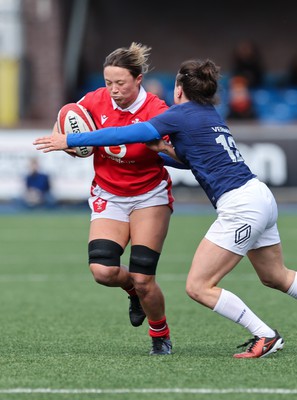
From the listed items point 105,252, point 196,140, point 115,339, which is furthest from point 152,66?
point 196,140

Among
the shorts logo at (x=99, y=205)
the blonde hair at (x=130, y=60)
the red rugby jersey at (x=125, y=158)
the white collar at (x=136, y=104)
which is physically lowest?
the shorts logo at (x=99, y=205)

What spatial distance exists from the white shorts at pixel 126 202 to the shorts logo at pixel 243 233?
2.61 feet

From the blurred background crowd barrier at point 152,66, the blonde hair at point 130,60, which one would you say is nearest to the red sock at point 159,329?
the blonde hair at point 130,60

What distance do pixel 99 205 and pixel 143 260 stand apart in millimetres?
541

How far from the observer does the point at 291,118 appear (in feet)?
83.3

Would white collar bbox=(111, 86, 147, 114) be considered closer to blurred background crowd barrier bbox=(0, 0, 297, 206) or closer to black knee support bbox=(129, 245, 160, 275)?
black knee support bbox=(129, 245, 160, 275)

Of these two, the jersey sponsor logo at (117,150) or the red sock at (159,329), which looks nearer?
the jersey sponsor logo at (117,150)

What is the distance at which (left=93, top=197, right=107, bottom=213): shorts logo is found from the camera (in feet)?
23.2

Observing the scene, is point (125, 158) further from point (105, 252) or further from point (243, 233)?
point (243, 233)

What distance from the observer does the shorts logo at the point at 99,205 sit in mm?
7085

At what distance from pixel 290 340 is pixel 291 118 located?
721 inches

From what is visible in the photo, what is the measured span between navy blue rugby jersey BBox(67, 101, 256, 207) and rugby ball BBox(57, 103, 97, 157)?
14.2 inches

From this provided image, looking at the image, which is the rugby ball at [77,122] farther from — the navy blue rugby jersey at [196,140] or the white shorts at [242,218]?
the white shorts at [242,218]

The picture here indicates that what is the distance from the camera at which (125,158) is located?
690 cm
